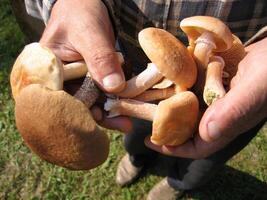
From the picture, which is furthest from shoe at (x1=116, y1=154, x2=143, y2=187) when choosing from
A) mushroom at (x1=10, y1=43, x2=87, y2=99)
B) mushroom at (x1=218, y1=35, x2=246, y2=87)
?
mushroom at (x1=10, y1=43, x2=87, y2=99)

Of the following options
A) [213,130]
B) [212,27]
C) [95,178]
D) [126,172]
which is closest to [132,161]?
[126,172]

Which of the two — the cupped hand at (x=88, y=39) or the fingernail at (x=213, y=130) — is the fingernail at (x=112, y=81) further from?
the fingernail at (x=213, y=130)

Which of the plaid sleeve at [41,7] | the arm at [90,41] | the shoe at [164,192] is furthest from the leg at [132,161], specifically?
the arm at [90,41]

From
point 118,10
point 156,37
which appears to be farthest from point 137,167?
Result: point 156,37

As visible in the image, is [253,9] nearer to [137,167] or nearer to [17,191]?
[137,167]

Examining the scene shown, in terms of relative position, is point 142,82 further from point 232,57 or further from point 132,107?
point 232,57

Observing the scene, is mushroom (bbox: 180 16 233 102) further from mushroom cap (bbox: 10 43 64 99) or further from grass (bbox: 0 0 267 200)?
grass (bbox: 0 0 267 200)
